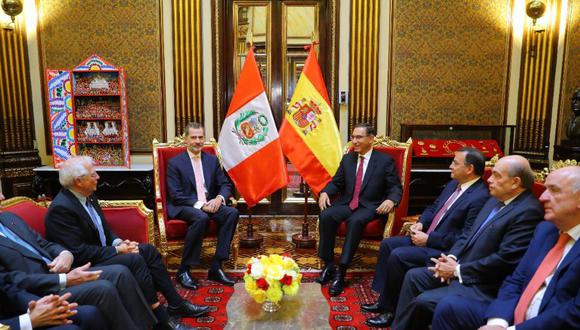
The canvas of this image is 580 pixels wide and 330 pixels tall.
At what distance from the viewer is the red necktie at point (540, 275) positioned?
66.4 inches

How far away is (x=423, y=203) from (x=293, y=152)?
2004 millimetres

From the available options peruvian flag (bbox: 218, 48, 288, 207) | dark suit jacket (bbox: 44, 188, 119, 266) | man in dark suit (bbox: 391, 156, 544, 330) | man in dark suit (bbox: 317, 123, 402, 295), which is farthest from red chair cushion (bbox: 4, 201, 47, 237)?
man in dark suit (bbox: 391, 156, 544, 330)

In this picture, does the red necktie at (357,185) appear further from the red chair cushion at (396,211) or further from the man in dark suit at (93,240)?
the man in dark suit at (93,240)

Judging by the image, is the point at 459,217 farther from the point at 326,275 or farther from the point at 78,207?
the point at 78,207

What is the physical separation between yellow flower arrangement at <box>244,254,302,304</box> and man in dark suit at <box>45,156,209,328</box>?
1.77 feet

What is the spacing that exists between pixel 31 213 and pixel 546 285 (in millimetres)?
2931

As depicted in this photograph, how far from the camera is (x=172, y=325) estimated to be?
2615mm

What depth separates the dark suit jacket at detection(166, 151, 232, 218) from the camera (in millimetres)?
3559

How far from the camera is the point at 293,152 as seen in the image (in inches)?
163

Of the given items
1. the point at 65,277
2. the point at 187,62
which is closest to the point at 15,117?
the point at 187,62

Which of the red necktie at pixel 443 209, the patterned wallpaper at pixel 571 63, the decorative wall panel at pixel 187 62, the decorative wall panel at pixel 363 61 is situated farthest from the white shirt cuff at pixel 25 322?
the patterned wallpaper at pixel 571 63

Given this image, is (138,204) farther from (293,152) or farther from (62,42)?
(62,42)

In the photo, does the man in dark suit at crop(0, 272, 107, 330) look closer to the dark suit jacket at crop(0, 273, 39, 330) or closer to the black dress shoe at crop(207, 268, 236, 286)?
the dark suit jacket at crop(0, 273, 39, 330)

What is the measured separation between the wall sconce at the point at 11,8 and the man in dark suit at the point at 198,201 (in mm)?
2778
